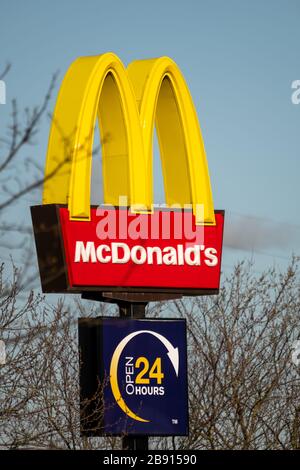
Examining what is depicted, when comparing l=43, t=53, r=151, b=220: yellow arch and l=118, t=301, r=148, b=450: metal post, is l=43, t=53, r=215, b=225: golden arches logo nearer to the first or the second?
l=43, t=53, r=151, b=220: yellow arch

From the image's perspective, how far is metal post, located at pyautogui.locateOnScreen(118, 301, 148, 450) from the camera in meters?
19.0

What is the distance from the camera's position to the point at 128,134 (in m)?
19.1

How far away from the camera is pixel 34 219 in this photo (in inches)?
727

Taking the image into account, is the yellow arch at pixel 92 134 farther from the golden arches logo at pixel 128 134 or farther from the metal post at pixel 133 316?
the metal post at pixel 133 316

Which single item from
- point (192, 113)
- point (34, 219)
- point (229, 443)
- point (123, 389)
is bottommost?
point (229, 443)

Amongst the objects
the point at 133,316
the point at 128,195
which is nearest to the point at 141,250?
the point at 128,195

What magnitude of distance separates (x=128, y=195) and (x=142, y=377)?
3.00m

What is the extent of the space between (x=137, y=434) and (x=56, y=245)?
337cm

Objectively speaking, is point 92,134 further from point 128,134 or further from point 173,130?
point 173,130

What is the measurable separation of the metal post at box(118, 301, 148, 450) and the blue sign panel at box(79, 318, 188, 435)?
16 centimetres

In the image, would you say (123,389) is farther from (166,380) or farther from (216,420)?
(216,420)

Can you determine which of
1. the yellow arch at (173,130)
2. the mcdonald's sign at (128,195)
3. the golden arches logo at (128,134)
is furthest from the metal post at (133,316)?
the yellow arch at (173,130)

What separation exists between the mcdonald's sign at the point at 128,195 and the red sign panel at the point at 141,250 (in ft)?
0.05
